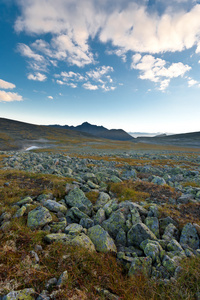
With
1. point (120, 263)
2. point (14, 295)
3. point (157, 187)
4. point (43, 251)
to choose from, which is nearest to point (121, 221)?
point (120, 263)

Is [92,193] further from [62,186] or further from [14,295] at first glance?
[14,295]

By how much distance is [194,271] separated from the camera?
3.29m

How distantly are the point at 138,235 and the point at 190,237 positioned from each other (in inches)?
85.4

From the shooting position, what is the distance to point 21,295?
9.04 feet

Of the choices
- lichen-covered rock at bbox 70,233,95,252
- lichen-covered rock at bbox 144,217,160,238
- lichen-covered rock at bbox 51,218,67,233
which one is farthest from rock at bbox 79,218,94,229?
lichen-covered rock at bbox 144,217,160,238

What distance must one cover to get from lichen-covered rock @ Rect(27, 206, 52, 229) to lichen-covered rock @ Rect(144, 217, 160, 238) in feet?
14.3

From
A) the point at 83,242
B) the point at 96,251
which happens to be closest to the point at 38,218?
the point at 83,242

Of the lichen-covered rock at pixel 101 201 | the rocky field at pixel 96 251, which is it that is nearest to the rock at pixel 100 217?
the rocky field at pixel 96 251

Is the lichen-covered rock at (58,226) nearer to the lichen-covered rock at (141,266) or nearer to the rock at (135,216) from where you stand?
the lichen-covered rock at (141,266)

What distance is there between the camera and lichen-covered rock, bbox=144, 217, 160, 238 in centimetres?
574

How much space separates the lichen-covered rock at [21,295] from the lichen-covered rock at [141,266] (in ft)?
8.31

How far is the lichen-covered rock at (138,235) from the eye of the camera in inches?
203

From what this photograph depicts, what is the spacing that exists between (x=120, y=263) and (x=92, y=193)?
15.8ft

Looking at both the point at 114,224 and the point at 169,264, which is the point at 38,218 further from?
the point at 169,264
